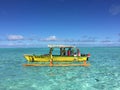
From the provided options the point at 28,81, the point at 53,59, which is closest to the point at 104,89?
the point at 28,81

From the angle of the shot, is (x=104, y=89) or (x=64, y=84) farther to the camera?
(x=64, y=84)

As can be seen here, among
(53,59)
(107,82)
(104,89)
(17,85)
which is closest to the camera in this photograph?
(104,89)

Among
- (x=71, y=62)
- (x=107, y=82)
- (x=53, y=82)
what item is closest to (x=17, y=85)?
(x=53, y=82)

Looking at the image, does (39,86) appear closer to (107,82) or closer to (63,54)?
(107,82)

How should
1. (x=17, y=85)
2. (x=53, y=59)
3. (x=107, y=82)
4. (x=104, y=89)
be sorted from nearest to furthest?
(x=104, y=89) < (x=17, y=85) < (x=107, y=82) < (x=53, y=59)

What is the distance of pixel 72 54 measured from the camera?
129 feet

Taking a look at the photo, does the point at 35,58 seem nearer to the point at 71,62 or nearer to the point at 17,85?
the point at 71,62

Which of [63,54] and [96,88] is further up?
[63,54]

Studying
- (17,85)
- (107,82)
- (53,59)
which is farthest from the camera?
(53,59)

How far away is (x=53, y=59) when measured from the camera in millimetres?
38062

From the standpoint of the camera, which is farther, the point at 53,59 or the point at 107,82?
the point at 53,59

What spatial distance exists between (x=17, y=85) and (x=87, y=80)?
7865 mm

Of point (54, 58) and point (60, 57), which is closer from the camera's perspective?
point (54, 58)

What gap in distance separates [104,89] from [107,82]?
321 cm
